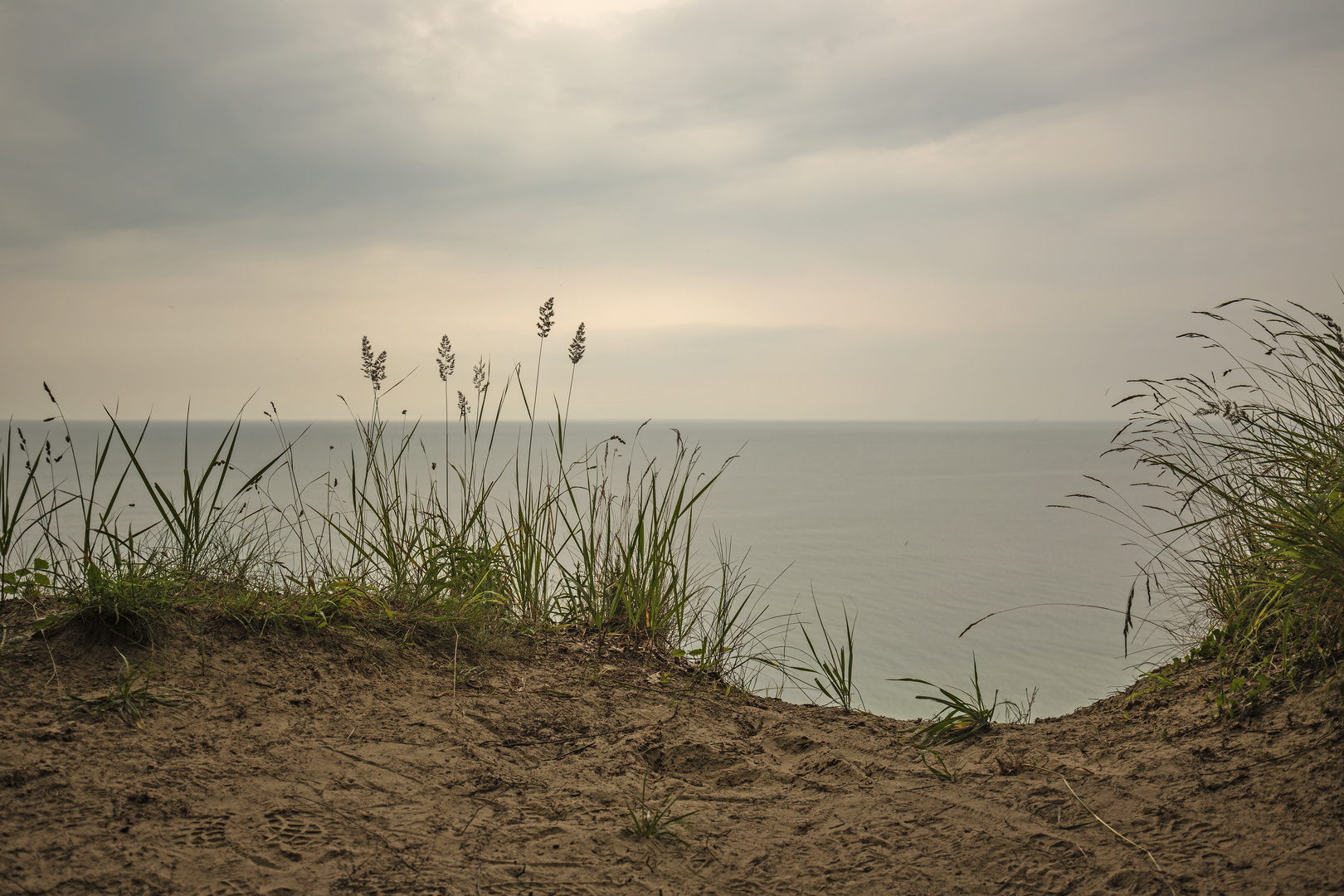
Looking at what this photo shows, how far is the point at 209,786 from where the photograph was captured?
1618 mm

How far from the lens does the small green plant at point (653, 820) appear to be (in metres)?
1.63

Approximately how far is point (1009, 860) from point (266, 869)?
1492 millimetres

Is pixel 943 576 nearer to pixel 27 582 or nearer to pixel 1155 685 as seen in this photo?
pixel 1155 685

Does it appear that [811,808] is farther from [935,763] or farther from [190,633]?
[190,633]

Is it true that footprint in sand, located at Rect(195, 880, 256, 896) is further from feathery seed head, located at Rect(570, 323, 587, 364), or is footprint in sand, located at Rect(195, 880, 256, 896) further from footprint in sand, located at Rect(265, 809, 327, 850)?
feathery seed head, located at Rect(570, 323, 587, 364)

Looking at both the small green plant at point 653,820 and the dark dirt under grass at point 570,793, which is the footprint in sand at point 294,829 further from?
the small green plant at point 653,820

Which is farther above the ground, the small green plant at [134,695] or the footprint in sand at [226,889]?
the small green plant at [134,695]

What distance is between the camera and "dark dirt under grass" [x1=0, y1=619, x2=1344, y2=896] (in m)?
1.43

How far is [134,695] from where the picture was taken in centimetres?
187

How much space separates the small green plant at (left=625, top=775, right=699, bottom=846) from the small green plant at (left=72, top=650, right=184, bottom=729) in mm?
1223

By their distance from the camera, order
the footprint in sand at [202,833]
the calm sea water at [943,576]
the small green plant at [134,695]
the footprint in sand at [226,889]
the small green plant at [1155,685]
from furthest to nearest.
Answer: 1. the calm sea water at [943,576]
2. the small green plant at [1155,685]
3. the small green plant at [134,695]
4. the footprint in sand at [202,833]
5. the footprint in sand at [226,889]

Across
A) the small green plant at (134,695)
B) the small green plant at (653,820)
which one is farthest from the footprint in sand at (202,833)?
the small green plant at (653,820)

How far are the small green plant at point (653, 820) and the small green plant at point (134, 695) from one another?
122cm

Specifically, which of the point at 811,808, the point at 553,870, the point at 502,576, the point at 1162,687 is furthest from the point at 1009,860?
the point at 502,576
